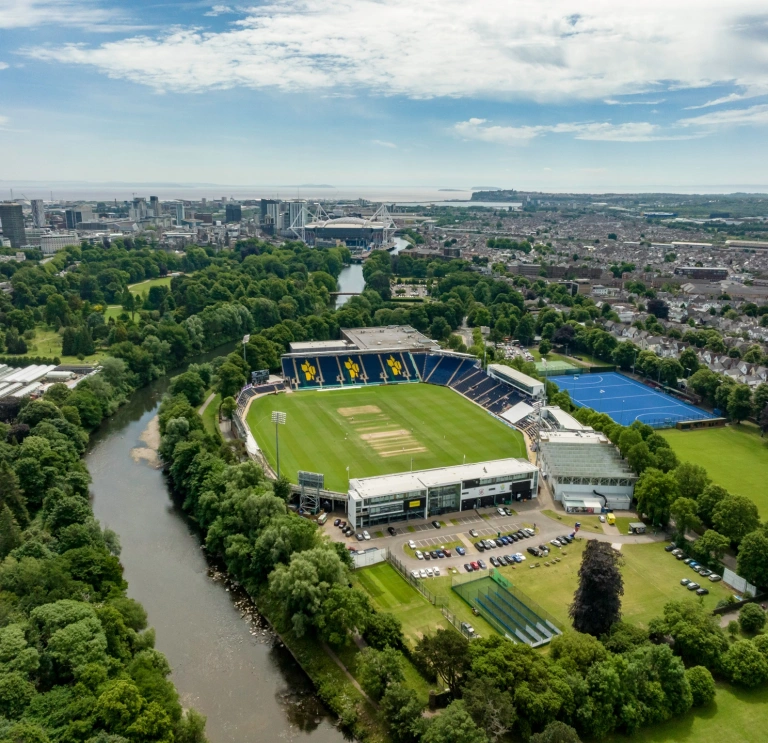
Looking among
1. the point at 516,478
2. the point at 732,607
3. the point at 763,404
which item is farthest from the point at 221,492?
the point at 763,404

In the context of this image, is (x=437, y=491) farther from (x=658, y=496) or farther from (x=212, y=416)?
(x=212, y=416)

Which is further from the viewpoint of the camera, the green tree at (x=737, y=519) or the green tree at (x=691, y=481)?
the green tree at (x=691, y=481)

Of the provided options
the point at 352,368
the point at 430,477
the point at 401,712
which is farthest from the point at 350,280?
the point at 401,712

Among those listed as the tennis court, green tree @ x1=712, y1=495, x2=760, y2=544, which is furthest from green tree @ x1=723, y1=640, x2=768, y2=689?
the tennis court

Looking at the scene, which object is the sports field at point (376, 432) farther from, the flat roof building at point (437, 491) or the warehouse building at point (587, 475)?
the warehouse building at point (587, 475)

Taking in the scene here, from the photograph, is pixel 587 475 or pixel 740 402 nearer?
pixel 587 475

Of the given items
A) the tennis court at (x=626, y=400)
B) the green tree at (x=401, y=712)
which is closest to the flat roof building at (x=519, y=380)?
the tennis court at (x=626, y=400)
